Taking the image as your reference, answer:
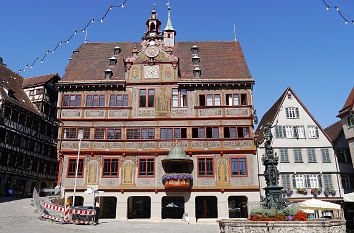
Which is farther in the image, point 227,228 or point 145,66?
point 145,66

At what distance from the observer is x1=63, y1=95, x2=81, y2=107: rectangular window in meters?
31.2

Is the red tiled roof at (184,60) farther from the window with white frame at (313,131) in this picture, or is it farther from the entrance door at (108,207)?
the entrance door at (108,207)

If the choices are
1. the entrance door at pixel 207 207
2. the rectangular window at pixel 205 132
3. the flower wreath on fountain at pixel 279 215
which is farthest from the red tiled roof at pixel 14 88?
the flower wreath on fountain at pixel 279 215

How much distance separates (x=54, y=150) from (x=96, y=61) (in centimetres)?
1768

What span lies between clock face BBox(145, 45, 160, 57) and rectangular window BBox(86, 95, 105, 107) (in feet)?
21.4

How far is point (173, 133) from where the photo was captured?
2984 centimetres

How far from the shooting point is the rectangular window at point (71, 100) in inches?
1228

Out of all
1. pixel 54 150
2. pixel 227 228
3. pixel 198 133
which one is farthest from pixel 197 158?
pixel 54 150

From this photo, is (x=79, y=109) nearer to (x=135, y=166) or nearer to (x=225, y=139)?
(x=135, y=166)

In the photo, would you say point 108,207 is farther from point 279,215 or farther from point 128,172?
point 279,215

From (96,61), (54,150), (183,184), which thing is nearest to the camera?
(183,184)

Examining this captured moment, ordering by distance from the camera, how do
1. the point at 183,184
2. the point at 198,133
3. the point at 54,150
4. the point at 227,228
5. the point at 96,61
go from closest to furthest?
1. the point at 227,228
2. the point at 183,184
3. the point at 198,133
4. the point at 96,61
5. the point at 54,150

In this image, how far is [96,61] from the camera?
35562 millimetres

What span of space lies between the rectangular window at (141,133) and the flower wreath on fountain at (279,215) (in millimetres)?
15883
